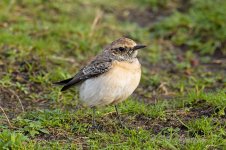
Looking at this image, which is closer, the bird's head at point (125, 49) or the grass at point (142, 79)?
the grass at point (142, 79)

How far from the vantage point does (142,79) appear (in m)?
10.2

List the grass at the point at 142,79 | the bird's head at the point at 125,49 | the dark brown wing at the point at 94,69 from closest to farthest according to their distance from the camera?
the grass at the point at 142,79 → the dark brown wing at the point at 94,69 → the bird's head at the point at 125,49

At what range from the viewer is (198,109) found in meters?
8.02

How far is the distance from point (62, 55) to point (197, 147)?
190 inches

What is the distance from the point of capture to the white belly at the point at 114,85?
7094mm

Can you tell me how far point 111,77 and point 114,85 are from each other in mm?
119

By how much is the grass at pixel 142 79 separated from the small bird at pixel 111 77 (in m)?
0.41

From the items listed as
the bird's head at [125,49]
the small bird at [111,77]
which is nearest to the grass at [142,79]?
the small bird at [111,77]

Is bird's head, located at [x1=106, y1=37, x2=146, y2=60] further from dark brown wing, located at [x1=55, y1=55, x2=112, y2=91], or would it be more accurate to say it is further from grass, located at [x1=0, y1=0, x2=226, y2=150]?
grass, located at [x1=0, y1=0, x2=226, y2=150]

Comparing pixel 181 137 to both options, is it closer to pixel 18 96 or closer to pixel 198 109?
pixel 198 109

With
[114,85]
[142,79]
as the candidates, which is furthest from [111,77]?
[142,79]

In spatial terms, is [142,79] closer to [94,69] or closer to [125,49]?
[125,49]

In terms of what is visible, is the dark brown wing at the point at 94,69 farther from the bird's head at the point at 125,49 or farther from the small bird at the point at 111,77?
the bird's head at the point at 125,49

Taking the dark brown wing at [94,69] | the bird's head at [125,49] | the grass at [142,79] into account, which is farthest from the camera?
the bird's head at [125,49]
